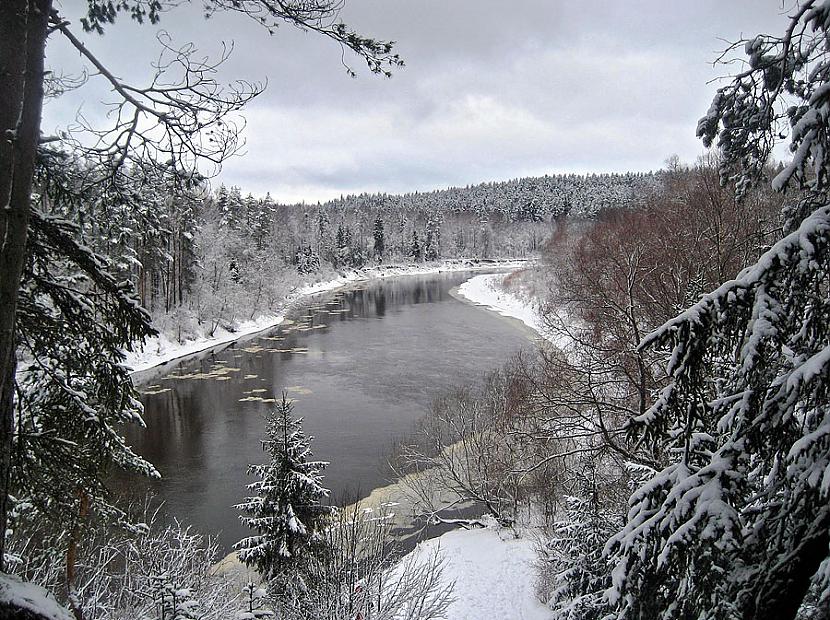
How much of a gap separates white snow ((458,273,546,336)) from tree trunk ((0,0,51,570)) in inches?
1301

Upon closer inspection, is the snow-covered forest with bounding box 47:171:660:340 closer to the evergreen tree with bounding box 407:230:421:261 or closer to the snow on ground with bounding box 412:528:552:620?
the evergreen tree with bounding box 407:230:421:261

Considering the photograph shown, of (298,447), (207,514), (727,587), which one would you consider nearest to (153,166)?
(727,587)

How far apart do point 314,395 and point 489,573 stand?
1273 centimetres

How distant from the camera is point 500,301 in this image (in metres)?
52.4

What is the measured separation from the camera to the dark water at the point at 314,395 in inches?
621

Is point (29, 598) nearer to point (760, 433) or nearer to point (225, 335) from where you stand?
point (760, 433)

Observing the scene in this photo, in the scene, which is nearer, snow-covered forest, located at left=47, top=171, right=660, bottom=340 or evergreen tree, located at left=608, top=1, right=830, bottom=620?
evergreen tree, located at left=608, top=1, right=830, bottom=620

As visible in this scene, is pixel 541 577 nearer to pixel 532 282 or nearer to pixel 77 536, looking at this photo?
pixel 77 536

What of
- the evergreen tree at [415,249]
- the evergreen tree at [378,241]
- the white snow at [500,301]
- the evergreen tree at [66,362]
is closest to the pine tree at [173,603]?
the evergreen tree at [66,362]

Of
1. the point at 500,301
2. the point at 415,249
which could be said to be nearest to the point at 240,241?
the point at 500,301

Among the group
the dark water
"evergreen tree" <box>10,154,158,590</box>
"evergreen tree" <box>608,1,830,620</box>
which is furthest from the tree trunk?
the dark water

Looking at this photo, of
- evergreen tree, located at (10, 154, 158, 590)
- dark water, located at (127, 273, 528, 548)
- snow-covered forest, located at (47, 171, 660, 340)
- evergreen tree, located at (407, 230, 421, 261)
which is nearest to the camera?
evergreen tree, located at (10, 154, 158, 590)

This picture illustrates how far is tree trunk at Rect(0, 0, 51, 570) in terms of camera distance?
8.80 ft

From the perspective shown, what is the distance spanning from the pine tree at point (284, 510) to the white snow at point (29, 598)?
7.86m
